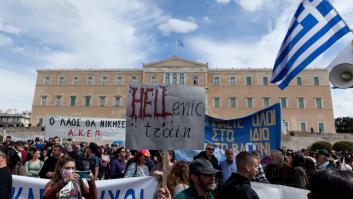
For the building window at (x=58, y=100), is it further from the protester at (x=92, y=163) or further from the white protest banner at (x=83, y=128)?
the protester at (x=92, y=163)

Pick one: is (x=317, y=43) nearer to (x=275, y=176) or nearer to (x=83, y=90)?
(x=275, y=176)

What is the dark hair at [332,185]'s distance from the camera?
4.70 feet

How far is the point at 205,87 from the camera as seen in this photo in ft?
151

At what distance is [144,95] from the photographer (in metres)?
3.59

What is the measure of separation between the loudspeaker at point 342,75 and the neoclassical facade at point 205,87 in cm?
4304

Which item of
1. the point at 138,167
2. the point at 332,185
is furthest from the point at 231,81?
the point at 332,185

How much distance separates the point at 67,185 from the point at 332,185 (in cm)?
265

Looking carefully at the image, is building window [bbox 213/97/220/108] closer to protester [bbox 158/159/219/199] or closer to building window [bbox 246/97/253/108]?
building window [bbox 246/97/253/108]

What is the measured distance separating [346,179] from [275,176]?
9.05 ft

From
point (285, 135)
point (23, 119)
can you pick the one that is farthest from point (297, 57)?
point (23, 119)

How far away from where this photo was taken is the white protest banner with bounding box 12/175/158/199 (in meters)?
4.30

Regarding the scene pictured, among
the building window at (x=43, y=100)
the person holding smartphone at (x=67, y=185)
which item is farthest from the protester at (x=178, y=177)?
the building window at (x=43, y=100)

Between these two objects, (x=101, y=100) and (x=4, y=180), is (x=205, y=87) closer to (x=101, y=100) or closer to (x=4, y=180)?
(x=101, y=100)

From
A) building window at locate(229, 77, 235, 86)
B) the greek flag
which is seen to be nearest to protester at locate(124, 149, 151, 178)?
the greek flag
